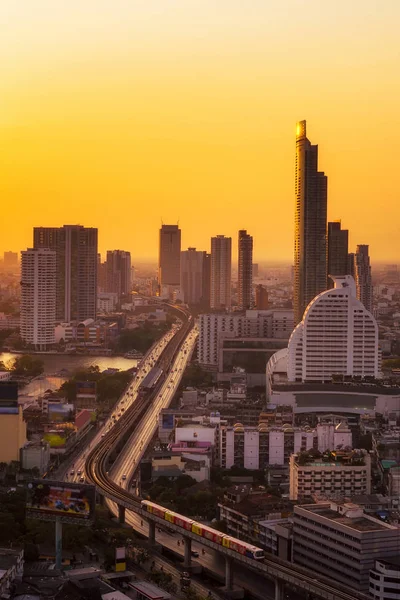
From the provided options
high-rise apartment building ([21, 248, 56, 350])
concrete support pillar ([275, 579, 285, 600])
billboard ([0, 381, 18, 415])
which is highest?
high-rise apartment building ([21, 248, 56, 350])

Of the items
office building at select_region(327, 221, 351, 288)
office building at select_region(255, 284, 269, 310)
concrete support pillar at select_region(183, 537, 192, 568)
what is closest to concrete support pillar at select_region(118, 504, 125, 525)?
concrete support pillar at select_region(183, 537, 192, 568)

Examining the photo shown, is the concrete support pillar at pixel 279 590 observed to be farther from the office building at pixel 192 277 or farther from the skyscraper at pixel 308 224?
the office building at pixel 192 277

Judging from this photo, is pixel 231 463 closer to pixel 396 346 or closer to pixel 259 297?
pixel 396 346

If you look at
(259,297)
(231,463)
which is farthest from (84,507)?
(259,297)

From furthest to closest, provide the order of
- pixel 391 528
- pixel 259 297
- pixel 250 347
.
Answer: pixel 259 297
pixel 250 347
pixel 391 528

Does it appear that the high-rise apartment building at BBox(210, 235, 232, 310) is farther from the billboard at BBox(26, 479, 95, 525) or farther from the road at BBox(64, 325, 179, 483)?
the billboard at BBox(26, 479, 95, 525)

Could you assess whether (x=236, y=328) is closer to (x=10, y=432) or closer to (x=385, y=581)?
(x=10, y=432)
